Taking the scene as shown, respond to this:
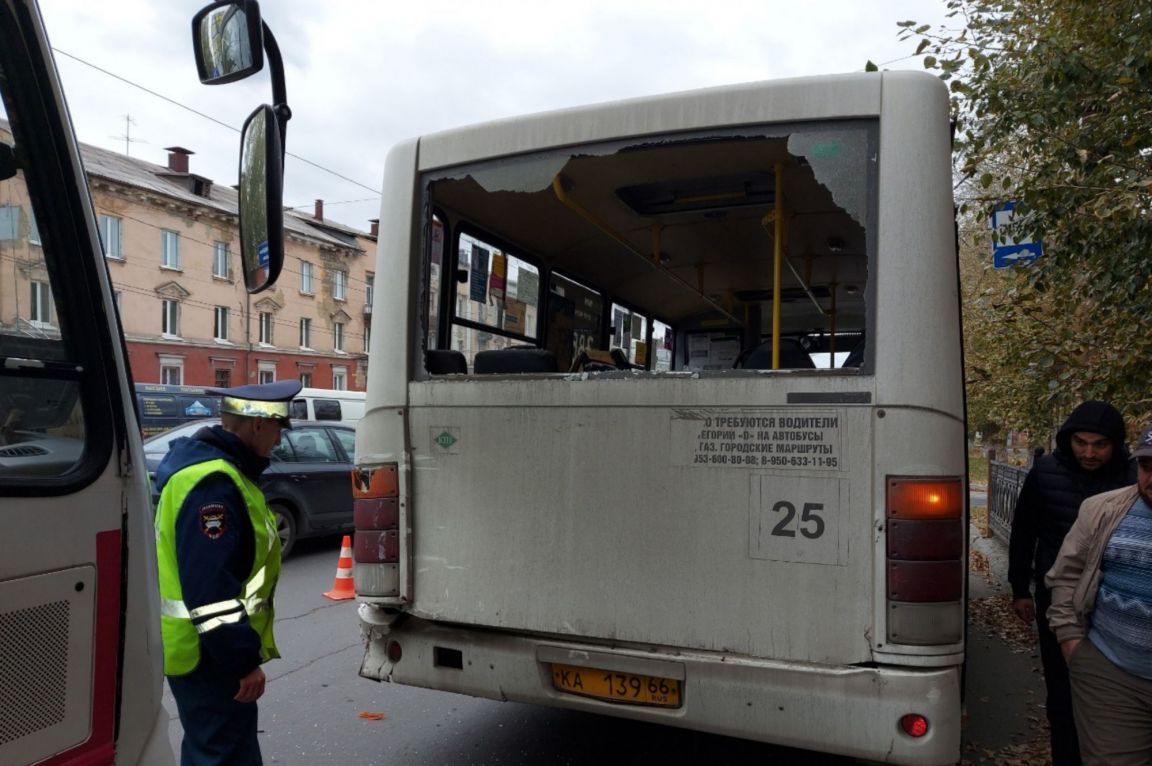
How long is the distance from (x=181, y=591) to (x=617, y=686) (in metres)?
1.58

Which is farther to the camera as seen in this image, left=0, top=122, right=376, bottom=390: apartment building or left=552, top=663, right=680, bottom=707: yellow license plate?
left=0, top=122, right=376, bottom=390: apartment building

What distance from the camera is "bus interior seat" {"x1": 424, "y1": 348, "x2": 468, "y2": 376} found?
12.3 feet

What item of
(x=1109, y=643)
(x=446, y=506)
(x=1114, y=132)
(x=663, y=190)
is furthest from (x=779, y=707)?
(x=1114, y=132)

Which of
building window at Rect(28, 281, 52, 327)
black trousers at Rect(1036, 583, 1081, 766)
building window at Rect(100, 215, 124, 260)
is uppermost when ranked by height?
building window at Rect(100, 215, 124, 260)

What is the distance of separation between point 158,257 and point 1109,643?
41265 mm

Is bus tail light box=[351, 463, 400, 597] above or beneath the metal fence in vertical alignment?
above

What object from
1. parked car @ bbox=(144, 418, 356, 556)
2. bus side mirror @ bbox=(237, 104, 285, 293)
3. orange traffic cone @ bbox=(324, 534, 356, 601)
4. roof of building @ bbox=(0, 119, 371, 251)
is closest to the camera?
bus side mirror @ bbox=(237, 104, 285, 293)

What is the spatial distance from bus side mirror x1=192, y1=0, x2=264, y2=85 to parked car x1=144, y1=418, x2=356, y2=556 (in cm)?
753

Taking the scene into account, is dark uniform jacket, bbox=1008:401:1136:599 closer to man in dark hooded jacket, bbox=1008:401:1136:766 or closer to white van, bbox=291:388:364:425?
man in dark hooded jacket, bbox=1008:401:1136:766

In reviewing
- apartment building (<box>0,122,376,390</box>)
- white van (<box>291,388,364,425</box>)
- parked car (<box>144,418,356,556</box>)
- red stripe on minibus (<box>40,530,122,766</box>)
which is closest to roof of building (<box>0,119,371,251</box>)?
apartment building (<box>0,122,376,390</box>)

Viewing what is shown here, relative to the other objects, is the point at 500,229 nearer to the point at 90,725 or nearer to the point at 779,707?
the point at 779,707

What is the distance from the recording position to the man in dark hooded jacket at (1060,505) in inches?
142

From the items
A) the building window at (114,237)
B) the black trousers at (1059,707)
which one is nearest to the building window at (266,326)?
the building window at (114,237)

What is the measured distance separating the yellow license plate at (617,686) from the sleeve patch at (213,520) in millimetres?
1387
